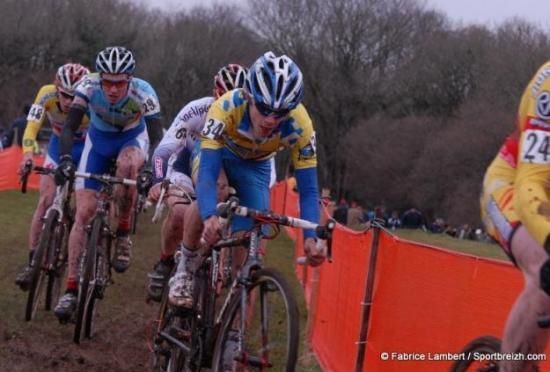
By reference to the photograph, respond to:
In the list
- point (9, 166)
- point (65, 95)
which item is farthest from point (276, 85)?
point (9, 166)

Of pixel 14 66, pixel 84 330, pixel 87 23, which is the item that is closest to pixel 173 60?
pixel 87 23

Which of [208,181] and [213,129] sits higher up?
[213,129]

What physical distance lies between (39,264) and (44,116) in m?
2.20

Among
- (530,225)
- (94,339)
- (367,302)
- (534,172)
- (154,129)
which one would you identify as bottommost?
(94,339)

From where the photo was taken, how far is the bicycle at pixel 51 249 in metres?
7.80

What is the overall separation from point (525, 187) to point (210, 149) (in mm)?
2073

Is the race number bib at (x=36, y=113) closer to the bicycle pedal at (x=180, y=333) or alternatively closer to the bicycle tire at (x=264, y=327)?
the bicycle pedal at (x=180, y=333)

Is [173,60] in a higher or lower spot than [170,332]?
higher

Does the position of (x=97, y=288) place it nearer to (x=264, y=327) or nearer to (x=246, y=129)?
(x=246, y=129)

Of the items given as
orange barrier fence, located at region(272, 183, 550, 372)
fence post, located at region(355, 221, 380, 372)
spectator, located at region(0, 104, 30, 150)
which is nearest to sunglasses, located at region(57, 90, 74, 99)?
orange barrier fence, located at region(272, 183, 550, 372)

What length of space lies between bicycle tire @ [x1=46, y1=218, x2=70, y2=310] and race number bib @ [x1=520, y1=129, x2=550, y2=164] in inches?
199

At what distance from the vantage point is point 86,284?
281 inches

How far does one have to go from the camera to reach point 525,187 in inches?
154

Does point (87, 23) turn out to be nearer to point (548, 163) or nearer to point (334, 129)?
point (334, 129)
